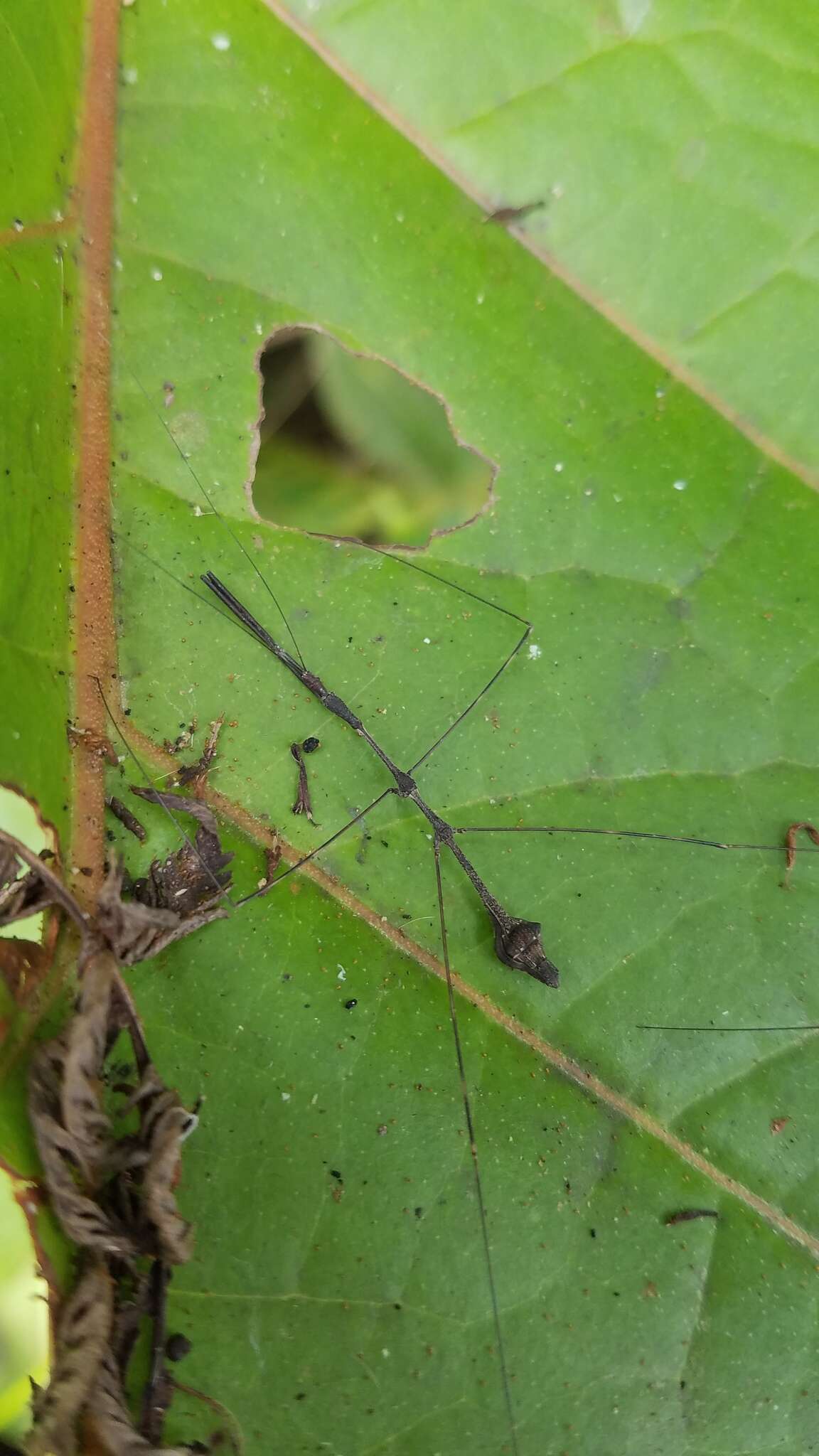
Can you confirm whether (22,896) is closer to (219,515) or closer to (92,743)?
(92,743)

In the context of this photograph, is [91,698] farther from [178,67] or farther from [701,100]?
[701,100]

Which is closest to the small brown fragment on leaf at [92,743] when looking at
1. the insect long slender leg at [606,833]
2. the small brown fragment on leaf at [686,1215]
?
the insect long slender leg at [606,833]

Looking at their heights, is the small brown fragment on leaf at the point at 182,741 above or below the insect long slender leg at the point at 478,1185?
above

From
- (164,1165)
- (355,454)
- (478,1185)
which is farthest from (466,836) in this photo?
(355,454)

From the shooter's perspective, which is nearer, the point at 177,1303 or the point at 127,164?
the point at 177,1303

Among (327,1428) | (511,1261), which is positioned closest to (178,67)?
(511,1261)

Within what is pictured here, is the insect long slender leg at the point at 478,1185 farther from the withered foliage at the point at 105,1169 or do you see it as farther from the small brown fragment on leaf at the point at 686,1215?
the withered foliage at the point at 105,1169
